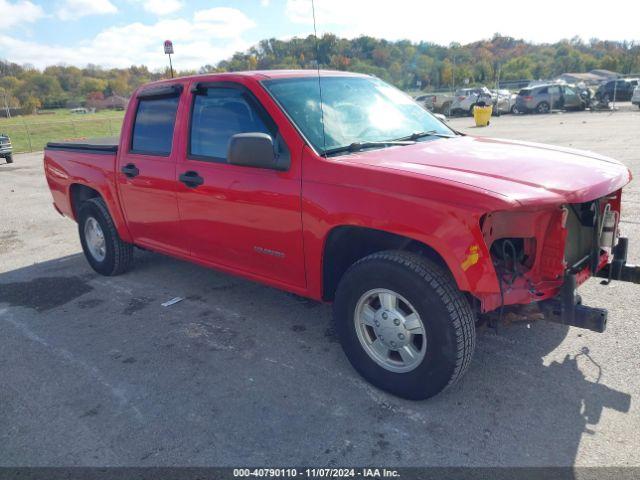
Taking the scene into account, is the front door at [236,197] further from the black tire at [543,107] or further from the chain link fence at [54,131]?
the black tire at [543,107]

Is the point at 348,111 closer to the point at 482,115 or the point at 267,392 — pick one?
the point at 267,392

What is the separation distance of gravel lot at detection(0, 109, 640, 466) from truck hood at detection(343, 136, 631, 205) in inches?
47.3

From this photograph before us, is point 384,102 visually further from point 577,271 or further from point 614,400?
point 614,400

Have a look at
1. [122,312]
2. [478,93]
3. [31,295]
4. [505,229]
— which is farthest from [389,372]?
[478,93]

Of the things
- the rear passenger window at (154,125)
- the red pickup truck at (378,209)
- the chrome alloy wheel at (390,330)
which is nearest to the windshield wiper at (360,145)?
the red pickup truck at (378,209)

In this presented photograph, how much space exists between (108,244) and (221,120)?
230cm

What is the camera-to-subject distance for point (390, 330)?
319cm

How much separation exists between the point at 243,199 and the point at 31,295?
2.91 meters

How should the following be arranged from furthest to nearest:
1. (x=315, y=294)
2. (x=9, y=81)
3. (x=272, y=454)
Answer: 1. (x=9, y=81)
2. (x=315, y=294)
3. (x=272, y=454)

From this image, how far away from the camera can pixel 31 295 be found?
534 centimetres

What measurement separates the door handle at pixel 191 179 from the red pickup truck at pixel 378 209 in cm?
2

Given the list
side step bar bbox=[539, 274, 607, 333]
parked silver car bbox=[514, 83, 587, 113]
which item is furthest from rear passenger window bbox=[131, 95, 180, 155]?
parked silver car bbox=[514, 83, 587, 113]

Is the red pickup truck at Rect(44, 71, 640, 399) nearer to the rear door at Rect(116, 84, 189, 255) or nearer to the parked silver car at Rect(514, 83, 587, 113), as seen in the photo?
the rear door at Rect(116, 84, 189, 255)

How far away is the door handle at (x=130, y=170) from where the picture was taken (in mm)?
4824
